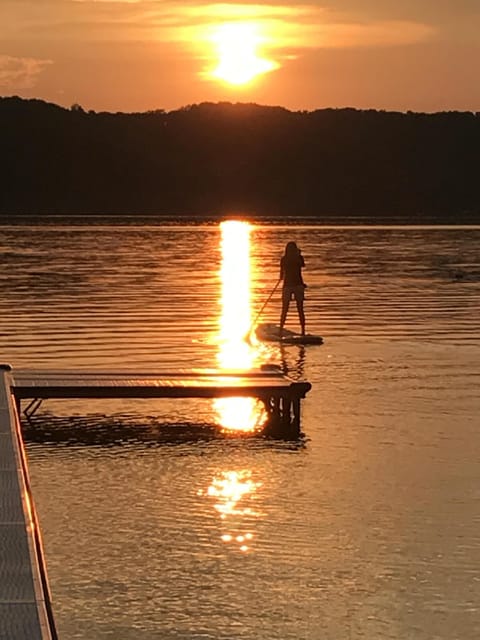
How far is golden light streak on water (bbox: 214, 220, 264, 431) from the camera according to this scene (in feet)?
60.9

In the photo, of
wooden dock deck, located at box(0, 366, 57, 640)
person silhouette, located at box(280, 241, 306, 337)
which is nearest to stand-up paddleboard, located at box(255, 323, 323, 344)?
person silhouette, located at box(280, 241, 306, 337)

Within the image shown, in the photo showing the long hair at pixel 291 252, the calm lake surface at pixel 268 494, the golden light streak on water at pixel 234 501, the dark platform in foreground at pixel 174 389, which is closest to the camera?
the calm lake surface at pixel 268 494

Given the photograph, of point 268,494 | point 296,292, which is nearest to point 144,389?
point 268,494

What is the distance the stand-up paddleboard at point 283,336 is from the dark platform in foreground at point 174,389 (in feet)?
27.1

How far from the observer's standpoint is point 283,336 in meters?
27.5

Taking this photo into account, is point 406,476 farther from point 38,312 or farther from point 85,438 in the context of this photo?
point 38,312

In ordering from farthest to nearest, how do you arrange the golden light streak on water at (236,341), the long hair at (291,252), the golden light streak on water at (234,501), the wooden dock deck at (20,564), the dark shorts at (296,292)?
the dark shorts at (296,292)
the long hair at (291,252)
the golden light streak on water at (236,341)
the golden light streak on water at (234,501)
the wooden dock deck at (20,564)

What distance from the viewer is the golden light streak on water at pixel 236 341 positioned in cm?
1856

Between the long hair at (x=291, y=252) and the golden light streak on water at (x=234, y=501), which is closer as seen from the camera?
the golden light streak on water at (x=234, y=501)

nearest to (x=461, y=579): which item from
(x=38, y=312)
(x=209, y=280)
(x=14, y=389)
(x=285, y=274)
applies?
(x=14, y=389)

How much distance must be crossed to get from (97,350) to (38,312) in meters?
9.75

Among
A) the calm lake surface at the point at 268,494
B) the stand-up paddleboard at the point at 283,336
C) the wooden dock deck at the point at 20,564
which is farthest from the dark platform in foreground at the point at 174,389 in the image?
the stand-up paddleboard at the point at 283,336

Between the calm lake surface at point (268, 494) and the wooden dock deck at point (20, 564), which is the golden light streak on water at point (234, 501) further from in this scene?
the wooden dock deck at point (20, 564)

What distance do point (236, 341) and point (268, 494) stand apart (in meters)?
13.7
